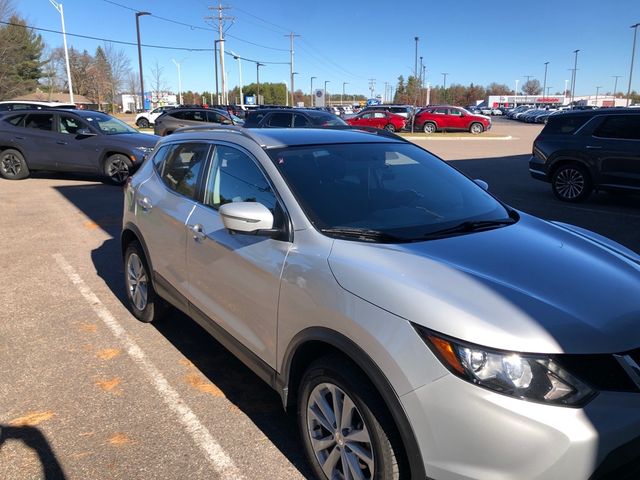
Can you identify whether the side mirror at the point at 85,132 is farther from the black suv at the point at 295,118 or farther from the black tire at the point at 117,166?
the black suv at the point at 295,118

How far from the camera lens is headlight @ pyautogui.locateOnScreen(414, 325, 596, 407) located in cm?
179

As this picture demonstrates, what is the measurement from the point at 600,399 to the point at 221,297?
2102 mm

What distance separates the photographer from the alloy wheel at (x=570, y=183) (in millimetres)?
10344

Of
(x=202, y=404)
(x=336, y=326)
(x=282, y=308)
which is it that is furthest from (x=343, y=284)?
(x=202, y=404)

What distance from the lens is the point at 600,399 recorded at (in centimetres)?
179

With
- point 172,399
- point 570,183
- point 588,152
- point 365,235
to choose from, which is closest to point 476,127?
point 570,183

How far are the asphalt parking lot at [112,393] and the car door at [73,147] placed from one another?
588cm

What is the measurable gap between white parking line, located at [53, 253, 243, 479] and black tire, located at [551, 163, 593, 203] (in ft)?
29.5

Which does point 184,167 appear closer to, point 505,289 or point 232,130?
point 232,130

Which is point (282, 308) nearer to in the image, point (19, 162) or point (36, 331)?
point (36, 331)

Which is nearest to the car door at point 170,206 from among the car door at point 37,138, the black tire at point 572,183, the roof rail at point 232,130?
the roof rail at point 232,130

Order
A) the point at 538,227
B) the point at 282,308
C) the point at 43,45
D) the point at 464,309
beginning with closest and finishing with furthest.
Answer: the point at 464,309, the point at 282,308, the point at 538,227, the point at 43,45

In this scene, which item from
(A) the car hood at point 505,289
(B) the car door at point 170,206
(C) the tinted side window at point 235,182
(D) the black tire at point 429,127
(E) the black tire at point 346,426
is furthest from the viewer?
(D) the black tire at point 429,127

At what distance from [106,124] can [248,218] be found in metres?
11.4
